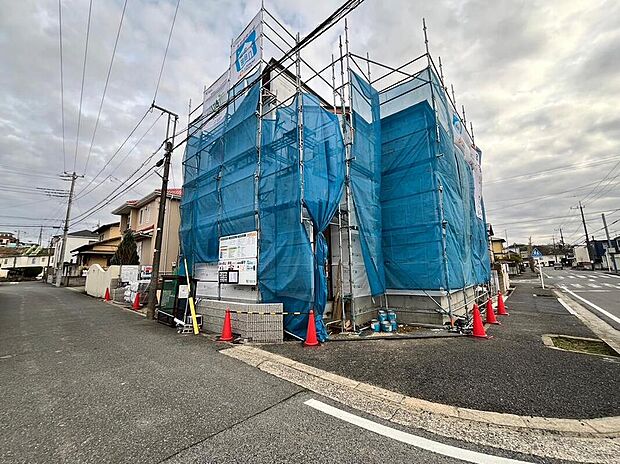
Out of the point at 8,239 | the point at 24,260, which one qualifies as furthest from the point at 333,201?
the point at 8,239

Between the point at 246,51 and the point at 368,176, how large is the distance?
5.57 m

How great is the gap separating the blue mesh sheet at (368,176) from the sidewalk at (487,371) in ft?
7.46

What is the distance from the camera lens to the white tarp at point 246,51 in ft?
26.5

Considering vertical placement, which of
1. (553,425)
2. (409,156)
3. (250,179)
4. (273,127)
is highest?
(273,127)

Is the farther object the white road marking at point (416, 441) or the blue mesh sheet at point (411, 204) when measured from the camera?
the blue mesh sheet at point (411, 204)

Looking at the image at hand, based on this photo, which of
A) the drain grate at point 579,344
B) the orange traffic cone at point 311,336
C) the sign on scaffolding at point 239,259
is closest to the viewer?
the drain grate at point 579,344

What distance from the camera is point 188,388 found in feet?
11.3

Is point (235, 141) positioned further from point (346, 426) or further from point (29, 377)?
point (346, 426)

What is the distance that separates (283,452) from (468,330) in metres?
5.58

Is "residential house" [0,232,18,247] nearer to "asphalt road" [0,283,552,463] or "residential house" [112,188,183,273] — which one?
"residential house" [112,188,183,273]

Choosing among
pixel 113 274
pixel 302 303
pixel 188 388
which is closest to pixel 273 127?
pixel 302 303

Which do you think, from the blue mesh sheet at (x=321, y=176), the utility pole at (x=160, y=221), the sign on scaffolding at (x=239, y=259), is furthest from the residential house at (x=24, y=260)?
the blue mesh sheet at (x=321, y=176)

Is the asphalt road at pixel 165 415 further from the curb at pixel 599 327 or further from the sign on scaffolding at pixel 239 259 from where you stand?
the curb at pixel 599 327

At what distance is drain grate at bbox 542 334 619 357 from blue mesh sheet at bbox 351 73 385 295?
11.8ft
